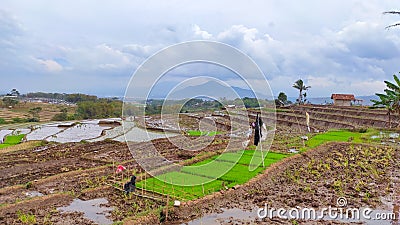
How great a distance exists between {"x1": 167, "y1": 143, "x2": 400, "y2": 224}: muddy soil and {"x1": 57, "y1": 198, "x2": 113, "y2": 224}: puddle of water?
1883 millimetres

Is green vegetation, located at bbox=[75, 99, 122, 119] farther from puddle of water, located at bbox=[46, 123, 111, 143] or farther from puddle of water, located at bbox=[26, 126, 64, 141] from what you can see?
puddle of water, located at bbox=[46, 123, 111, 143]

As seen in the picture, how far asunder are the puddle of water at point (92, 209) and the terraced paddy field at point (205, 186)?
3 centimetres

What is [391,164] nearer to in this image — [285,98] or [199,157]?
[199,157]

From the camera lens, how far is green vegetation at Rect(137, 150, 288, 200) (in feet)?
34.6

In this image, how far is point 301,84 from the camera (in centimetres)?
5669

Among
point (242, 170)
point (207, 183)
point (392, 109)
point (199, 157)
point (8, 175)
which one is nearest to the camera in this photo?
point (207, 183)

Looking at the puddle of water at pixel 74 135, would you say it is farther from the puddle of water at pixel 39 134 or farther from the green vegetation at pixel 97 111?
the green vegetation at pixel 97 111

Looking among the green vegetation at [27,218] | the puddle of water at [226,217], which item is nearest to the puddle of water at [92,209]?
the green vegetation at [27,218]

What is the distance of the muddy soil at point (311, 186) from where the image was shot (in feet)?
30.0

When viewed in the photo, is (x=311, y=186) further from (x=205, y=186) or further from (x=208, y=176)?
(x=208, y=176)

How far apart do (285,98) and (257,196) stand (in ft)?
201

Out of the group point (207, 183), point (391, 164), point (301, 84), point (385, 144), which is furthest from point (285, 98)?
point (207, 183)

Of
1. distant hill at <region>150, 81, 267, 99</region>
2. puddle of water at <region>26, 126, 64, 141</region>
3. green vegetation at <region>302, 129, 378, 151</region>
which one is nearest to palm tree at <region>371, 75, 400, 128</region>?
green vegetation at <region>302, 129, 378, 151</region>

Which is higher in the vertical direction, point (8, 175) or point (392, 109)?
point (392, 109)
